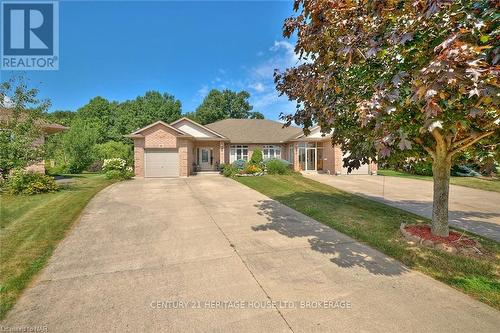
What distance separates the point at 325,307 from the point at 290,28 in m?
5.30

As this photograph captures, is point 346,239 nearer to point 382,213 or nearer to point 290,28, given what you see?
point 382,213

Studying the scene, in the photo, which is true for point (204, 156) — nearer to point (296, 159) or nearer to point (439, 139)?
point (296, 159)

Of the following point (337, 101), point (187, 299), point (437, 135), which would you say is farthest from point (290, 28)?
point (187, 299)

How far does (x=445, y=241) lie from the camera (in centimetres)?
557

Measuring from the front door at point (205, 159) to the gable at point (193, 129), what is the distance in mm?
2850

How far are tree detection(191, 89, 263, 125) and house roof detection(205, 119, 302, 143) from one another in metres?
21.3

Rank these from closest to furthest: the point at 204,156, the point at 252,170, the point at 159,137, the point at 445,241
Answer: the point at 445,241 < the point at 159,137 < the point at 252,170 < the point at 204,156

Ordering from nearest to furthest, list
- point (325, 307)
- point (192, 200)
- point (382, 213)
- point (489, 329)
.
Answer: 1. point (489, 329)
2. point (325, 307)
3. point (382, 213)
4. point (192, 200)

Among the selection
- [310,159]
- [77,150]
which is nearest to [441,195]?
[310,159]

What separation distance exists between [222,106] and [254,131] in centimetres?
2704

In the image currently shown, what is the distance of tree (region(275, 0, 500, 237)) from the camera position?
2570 mm

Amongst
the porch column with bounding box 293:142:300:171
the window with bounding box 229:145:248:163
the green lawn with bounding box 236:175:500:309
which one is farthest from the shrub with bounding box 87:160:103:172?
the green lawn with bounding box 236:175:500:309

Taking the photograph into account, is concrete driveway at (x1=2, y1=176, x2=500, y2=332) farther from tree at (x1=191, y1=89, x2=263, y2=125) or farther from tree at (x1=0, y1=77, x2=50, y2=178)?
tree at (x1=191, y1=89, x2=263, y2=125)

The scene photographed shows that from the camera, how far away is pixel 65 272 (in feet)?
14.6
